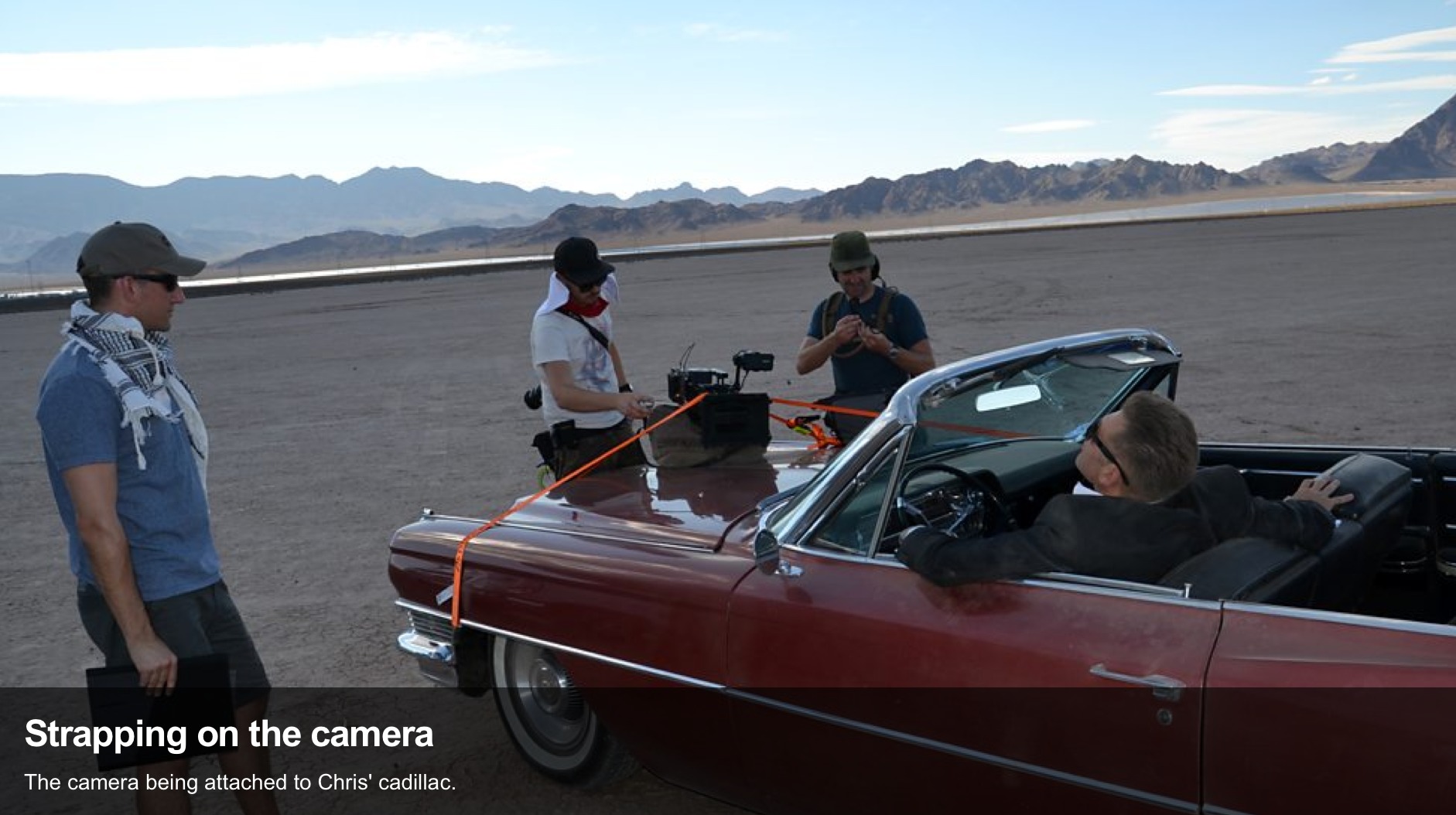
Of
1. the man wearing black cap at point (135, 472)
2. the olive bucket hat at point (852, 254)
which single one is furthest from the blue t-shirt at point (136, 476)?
the olive bucket hat at point (852, 254)

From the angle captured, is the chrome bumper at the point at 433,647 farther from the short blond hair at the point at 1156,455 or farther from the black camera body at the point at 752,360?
the short blond hair at the point at 1156,455

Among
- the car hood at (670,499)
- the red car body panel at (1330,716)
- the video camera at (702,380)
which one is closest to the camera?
the red car body panel at (1330,716)

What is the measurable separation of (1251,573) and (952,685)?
69 cm

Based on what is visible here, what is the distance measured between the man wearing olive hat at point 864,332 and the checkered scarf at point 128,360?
3.09 metres

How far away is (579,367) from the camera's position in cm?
499

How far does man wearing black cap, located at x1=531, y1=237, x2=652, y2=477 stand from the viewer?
4.81 m

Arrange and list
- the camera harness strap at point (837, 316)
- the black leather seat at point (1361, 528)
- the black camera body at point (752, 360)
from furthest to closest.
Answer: the camera harness strap at point (837, 316) < the black camera body at point (752, 360) < the black leather seat at point (1361, 528)

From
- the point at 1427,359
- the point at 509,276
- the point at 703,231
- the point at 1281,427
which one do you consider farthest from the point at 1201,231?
the point at 703,231

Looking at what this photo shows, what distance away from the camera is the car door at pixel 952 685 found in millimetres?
2354

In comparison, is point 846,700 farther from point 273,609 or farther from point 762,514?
point 273,609

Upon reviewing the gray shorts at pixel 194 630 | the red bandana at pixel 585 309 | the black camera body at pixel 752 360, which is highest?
the red bandana at pixel 585 309

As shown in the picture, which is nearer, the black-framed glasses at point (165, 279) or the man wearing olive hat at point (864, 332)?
the black-framed glasses at point (165, 279)

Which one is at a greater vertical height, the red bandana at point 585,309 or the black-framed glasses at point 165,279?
the black-framed glasses at point 165,279

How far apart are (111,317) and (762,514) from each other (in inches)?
70.7
